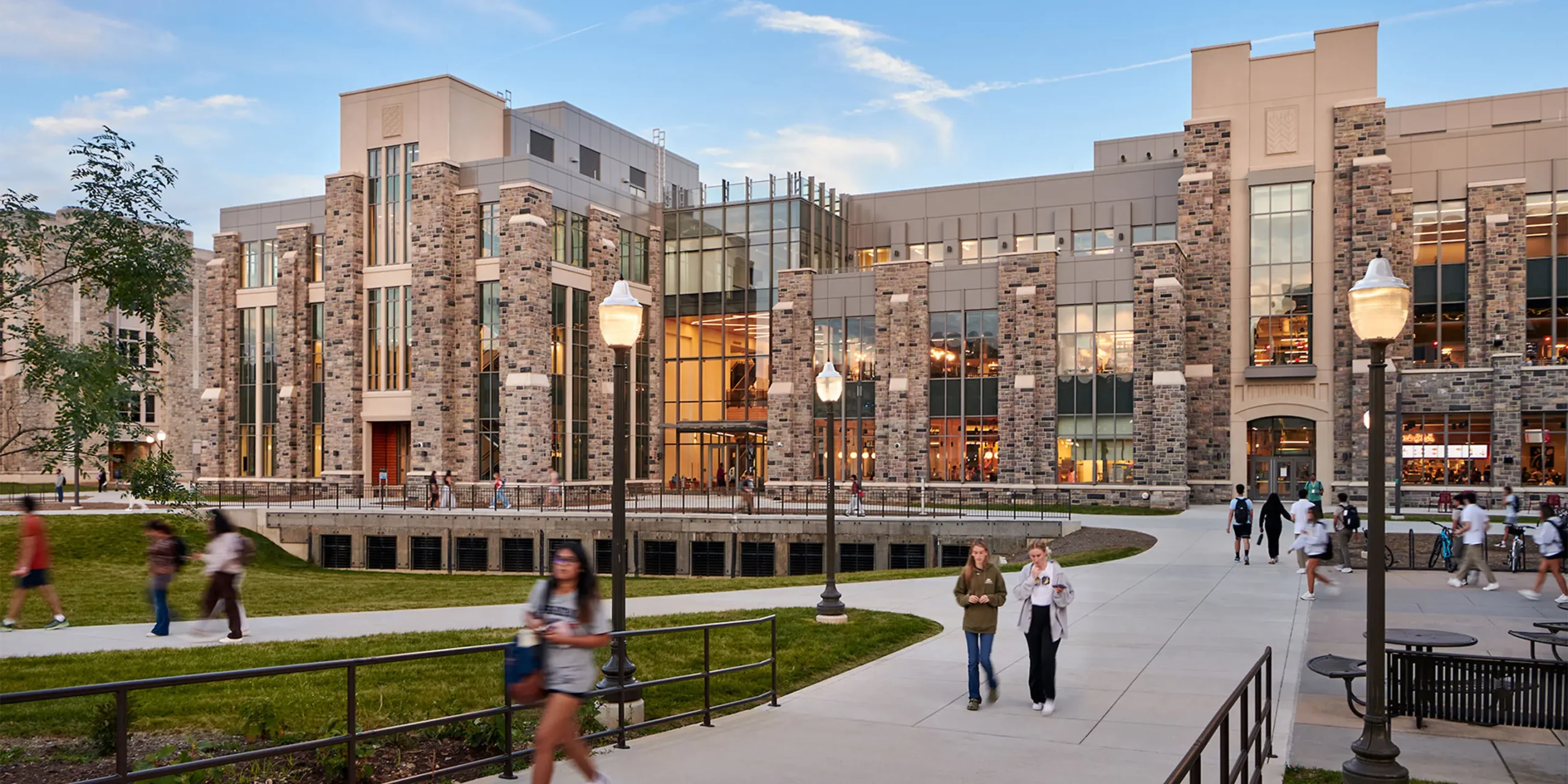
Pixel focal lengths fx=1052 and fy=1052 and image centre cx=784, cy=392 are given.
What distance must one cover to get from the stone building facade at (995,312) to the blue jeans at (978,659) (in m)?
33.8

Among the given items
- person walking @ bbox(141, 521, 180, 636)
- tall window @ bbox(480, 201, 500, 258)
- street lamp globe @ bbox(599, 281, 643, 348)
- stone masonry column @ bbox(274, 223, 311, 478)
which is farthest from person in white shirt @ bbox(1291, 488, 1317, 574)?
stone masonry column @ bbox(274, 223, 311, 478)

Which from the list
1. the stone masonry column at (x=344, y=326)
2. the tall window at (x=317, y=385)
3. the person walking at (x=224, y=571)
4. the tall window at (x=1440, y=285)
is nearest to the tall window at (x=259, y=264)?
the tall window at (x=317, y=385)

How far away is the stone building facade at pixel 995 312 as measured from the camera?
43156 millimetres

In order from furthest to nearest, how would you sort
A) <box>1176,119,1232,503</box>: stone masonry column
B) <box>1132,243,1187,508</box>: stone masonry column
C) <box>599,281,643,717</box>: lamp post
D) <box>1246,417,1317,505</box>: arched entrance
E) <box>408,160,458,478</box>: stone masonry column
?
<box>408,160,458,478</box>: stone masonry column
<box>1176,119,1232,503</box>: stone masonry column
<box>1246,417,1317,505</box>: arched entrance
<box>1132,243,1187,508</box>: stone masonry column
<box>599,281,643,717</box>: lamp post

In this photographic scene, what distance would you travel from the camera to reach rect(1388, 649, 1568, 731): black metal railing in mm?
9289

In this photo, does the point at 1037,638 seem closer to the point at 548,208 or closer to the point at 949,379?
the point at 949,379

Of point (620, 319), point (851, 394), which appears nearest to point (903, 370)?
point (851, 394)

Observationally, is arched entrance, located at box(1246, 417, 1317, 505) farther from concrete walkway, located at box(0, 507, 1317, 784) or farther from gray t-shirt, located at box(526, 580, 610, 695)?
gray t-shirt, located at box(526, 580, 610, 695)

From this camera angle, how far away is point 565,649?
6773 mm

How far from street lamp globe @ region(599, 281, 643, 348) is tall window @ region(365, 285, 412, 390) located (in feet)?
135

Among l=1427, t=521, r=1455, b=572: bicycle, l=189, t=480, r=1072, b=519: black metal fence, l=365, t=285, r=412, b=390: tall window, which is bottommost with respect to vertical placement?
l=189, t=480, r=1072, b=519: black metal fence

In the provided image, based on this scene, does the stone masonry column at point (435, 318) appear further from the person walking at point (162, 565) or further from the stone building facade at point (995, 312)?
the person walking at point (162, 565)

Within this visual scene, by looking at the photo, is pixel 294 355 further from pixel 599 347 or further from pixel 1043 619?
pixel 1043 619

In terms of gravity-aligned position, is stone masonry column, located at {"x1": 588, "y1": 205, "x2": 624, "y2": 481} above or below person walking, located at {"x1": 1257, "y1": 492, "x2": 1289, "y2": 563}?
above
